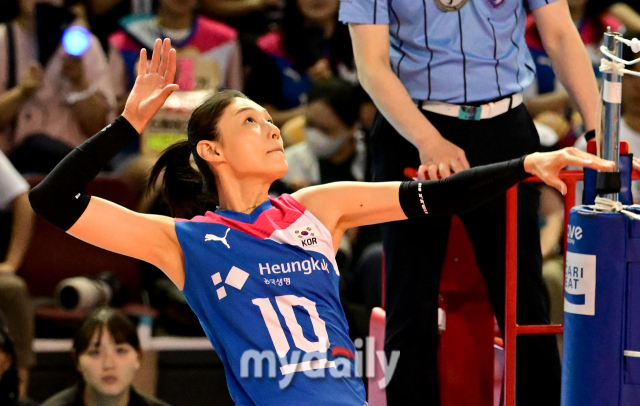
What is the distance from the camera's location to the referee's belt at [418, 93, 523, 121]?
2.61 metres

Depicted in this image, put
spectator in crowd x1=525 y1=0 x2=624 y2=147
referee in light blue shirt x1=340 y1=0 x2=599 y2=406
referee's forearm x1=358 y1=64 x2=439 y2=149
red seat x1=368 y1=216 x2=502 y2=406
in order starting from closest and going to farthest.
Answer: referee's forearm x1=358 y1=64 x2=439 y2=149 < referee in light blue shirt x1=340 y1=0 x2=599 y2=406 < red seat x1=368 y1=216 x2=502 y2=406 < spectator in crowd x1=525 y1=0 x2=624 y2=147

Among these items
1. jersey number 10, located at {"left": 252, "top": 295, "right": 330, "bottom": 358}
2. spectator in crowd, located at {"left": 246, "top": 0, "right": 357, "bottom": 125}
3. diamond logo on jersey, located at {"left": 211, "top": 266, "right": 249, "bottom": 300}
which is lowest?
jersey number 10, located at {"left": 252, "top": 295, "right": 330, "bottom": 358}

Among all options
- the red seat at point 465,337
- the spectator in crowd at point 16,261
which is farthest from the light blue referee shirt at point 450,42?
the spectator in crowd at point 16,261

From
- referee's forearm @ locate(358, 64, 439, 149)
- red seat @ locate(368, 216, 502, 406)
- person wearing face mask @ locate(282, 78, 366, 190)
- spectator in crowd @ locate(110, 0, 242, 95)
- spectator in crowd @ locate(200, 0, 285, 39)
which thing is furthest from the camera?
spectator in crowd @ locate(200, 0, 285, 39)

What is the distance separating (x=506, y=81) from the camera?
266 centimetres

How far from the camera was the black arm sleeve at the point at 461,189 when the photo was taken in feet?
7.19

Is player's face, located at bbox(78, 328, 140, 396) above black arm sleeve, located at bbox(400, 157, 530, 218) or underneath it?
underneath

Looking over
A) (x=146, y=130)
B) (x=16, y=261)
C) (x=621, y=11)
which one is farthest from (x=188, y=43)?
(x=621, y=11)

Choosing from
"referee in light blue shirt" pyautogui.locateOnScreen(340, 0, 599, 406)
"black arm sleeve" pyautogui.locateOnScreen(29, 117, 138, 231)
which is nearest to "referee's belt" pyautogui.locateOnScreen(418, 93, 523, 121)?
"referee in light blue shirt" pyautogui.locateOnScreen(340, 0, 599, 406)

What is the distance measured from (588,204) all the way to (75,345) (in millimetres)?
2280

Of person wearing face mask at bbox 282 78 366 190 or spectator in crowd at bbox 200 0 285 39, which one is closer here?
person wearing face mask at bbox 282 78 366 190

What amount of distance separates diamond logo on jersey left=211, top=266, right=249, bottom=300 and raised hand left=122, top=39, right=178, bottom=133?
436 mm

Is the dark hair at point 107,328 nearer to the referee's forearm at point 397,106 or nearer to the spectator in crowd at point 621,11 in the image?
the referee's forearm at point 397,106

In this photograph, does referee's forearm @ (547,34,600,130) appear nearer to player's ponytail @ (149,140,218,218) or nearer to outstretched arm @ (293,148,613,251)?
outstretched arm @ (293,148,613,251)
